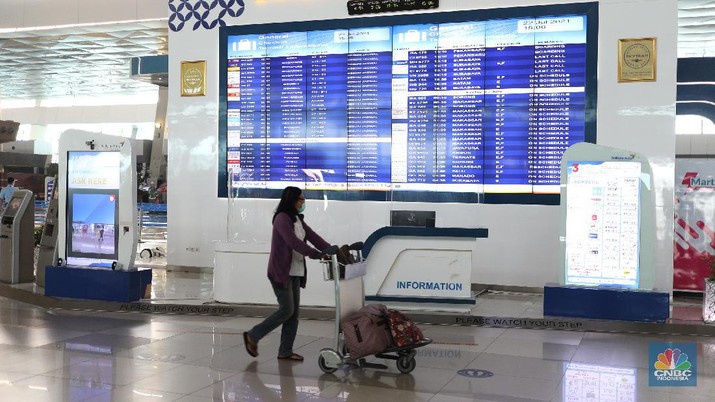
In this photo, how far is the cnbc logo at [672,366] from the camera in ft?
17.8

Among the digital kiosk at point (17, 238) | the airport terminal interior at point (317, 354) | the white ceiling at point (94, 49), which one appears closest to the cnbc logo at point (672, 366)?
the airport terminal interior at point (317, 354)

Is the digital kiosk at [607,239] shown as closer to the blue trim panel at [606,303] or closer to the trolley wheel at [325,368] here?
the blue trim panel at [606,303]

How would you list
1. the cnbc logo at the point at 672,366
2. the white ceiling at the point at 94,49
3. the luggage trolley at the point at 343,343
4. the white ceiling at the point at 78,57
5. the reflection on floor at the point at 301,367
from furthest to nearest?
the white ceiling at the point at 78,57 < the white ceiling at the point at 94,49 < the luggage trolley at the point at 343,343 < the cnbc logo at the point at 672,366 < the reflection on floor at the point at 301,367

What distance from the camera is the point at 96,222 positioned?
359 inches

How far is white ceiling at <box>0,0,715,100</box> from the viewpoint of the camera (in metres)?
16.6

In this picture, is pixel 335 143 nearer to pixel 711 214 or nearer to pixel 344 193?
pixel 344 193

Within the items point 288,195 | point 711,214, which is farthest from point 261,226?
point 711,214

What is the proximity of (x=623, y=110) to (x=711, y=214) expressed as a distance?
6.52 feet

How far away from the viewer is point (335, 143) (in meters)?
10.9

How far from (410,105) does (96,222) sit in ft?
14.4

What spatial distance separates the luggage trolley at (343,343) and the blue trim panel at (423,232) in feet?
7.52

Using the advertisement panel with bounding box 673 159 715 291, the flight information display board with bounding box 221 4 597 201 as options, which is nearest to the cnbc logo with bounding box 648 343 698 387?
the flight information display board with bounding box 221 4 597 201

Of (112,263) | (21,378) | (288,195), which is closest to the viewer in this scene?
(21,378)

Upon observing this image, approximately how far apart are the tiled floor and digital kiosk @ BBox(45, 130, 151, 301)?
667 mm
